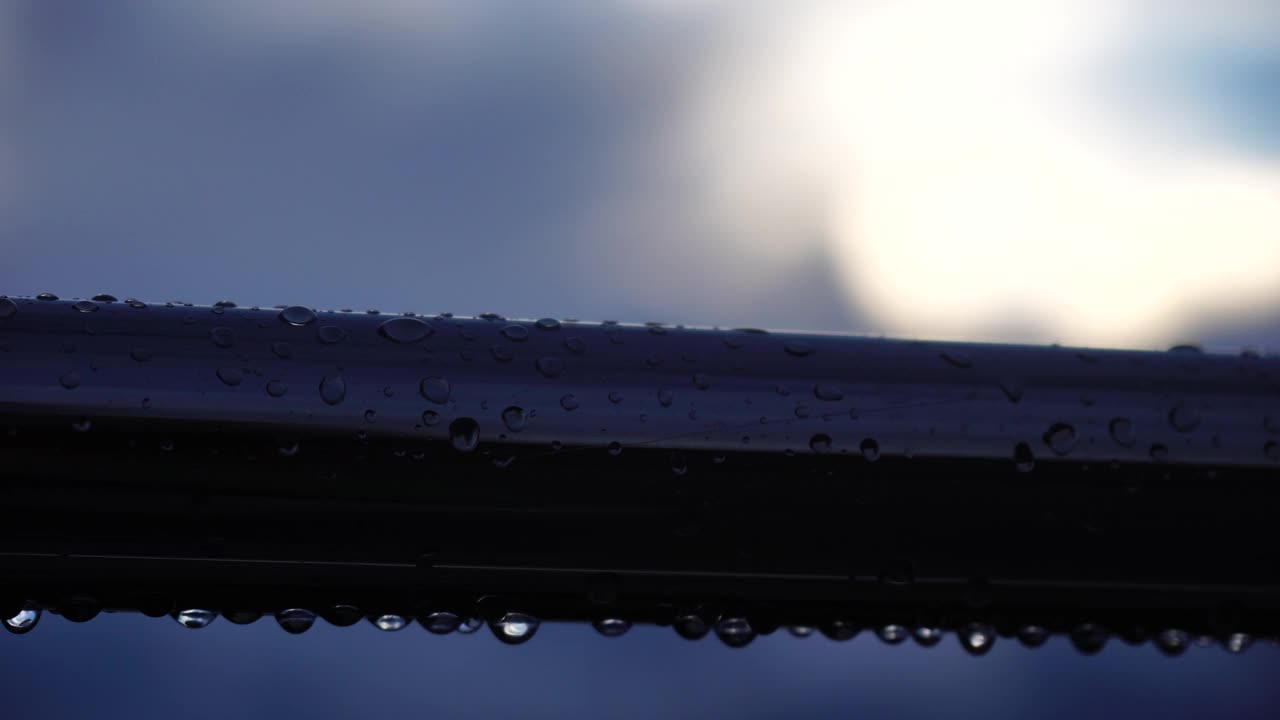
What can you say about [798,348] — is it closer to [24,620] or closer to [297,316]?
[297,316]

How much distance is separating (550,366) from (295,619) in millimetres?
144

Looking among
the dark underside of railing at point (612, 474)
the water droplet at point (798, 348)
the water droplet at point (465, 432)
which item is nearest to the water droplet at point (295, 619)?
the dark underside of railing at point (612, 474)

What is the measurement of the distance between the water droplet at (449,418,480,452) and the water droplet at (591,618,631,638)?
104 millimetres

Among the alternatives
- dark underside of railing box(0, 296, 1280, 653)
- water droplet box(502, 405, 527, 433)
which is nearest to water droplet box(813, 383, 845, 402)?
dark underside of railing box(0, 296, 1280, 653)

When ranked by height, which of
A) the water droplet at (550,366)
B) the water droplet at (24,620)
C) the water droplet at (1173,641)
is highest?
the water droplet at (550,366)

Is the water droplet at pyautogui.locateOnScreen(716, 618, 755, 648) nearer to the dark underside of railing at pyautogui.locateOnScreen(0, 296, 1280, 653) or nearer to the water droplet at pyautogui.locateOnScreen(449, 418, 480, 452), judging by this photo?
the dark underside of railing at pyautogui.locateOnScreen(0, 296, 1280, 653)

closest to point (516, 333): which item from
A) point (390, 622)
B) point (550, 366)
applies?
point (550, 366)

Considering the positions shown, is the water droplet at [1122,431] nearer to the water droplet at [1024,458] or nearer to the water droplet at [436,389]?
the water droplet at [1024,458]

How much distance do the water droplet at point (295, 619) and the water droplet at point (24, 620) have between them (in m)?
0.09

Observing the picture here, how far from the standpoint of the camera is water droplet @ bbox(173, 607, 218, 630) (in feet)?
1.09

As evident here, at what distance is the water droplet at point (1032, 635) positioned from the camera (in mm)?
356

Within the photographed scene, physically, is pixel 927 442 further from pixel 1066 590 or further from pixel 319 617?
pixel 319 617

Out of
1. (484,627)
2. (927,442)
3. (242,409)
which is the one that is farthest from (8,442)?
(927,442)

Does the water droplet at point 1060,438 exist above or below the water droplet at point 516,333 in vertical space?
below
